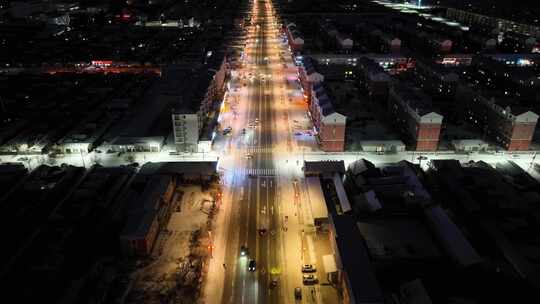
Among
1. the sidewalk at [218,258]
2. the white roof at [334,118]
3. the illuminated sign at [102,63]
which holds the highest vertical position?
the white roof at [334,118]

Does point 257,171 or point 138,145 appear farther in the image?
point 138,145

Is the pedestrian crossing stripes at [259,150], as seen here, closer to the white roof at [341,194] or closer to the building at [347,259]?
the white roof at [341,194]

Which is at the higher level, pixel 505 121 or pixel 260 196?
pixel 505 121

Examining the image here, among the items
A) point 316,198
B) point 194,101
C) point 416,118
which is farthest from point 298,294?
point 194,101

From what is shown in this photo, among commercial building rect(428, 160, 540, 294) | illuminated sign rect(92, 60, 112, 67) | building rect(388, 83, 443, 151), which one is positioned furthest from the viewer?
illuminated sign rect(92, 60, 112, 67)

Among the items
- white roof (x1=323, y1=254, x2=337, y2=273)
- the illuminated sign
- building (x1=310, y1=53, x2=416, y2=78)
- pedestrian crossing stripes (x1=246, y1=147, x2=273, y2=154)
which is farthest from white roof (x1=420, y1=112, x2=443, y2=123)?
the illuminated sign

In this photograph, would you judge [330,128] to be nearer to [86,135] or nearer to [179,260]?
[179,260]

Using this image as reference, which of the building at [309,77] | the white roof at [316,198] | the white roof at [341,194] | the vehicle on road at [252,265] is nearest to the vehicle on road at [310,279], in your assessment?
the vehicle on road at [252,265]

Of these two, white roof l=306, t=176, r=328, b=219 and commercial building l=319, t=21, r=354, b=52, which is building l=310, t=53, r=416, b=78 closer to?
commercial building l=319, t=21, r=354, b=52

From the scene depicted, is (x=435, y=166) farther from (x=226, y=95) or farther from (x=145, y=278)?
(x=226, y=95)

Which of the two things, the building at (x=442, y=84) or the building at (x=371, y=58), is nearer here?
the building at (x=442, y=84)
